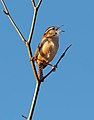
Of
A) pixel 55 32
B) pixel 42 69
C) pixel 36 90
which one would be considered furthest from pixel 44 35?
pixel 36 90

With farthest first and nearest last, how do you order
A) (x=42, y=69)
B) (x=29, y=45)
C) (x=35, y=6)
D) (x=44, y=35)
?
(x=44, y=35)
(x=42, y=69)
(x=35, y=6)
(x=29, y=45)

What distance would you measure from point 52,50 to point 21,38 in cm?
139

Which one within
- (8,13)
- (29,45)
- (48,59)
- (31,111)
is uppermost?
(48,59)

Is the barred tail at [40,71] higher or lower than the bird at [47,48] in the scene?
lower

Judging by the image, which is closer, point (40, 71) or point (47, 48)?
point (40, 71)

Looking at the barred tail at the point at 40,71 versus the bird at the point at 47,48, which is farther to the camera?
the bird at the point at 47,48

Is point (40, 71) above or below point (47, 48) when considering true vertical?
below

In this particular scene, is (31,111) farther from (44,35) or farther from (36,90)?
(44,35)

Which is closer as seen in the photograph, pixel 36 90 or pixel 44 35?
pixel 36 90

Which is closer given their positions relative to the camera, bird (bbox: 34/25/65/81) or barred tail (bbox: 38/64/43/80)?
barred tail (bbox: 38/64/43/80)

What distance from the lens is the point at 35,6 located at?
2.98 m

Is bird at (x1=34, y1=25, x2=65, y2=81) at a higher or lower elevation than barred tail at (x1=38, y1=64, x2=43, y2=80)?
higher

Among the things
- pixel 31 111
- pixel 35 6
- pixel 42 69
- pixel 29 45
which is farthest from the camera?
pixel 42 69

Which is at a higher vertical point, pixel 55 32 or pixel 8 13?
pixel 55 32
